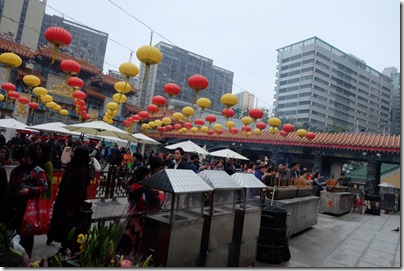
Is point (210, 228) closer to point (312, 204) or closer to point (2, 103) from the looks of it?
point (312, 204)

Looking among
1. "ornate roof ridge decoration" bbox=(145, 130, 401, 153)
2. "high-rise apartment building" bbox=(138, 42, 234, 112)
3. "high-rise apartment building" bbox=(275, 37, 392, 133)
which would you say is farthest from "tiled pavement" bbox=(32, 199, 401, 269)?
"high-rise apartment building" bbox=(275, 37, 392, 133)

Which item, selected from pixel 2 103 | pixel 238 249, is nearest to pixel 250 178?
pixel 238 249

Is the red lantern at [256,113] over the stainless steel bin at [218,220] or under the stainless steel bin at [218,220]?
over

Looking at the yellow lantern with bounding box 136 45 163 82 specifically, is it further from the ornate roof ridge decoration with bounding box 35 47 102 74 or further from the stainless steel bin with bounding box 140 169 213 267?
the ornate roof ridge decoration with bounding box 35 47 102 74

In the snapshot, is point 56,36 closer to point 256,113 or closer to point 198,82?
point 198,82

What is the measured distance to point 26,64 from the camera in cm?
2461

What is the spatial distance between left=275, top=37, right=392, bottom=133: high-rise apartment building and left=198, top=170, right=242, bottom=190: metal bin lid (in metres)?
71.4

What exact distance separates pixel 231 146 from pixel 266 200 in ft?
51.3

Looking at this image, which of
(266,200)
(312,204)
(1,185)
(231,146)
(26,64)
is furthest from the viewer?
(26,64)

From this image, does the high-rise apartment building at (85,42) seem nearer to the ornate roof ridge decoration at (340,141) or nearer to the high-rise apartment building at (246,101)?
the high-rise apartment building at (246,101)

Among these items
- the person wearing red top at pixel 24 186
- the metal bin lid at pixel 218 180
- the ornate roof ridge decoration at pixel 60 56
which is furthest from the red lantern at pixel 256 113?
the ornate roof ridge decoration at pixel 60 56

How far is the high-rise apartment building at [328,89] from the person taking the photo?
75.0 meters

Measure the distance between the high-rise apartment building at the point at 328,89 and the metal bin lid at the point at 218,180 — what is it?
71405mm

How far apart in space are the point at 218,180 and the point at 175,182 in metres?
0.92
